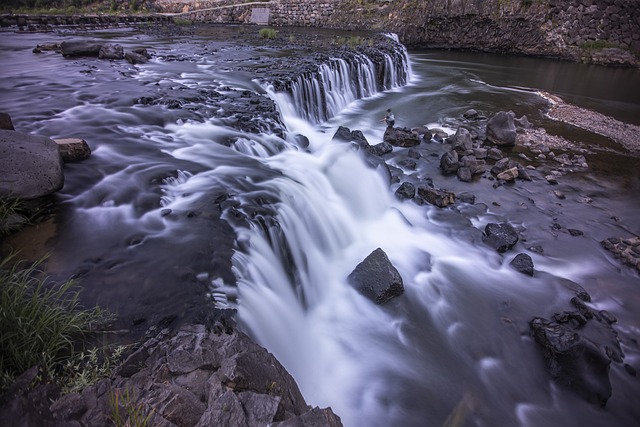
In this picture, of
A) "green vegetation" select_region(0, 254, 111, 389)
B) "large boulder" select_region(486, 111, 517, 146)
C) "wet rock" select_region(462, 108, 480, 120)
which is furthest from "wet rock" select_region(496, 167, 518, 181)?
"green vegetation" select_region(0, 254, 111, 389)

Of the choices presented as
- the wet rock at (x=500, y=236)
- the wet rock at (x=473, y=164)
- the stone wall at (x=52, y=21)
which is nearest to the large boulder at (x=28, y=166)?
the wet rock at (x=500, y=236)

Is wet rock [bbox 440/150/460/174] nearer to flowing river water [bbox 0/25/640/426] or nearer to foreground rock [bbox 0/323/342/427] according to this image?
flowing river water [bbox 0/25/640/426]

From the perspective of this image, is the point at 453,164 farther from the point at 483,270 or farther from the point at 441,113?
the point at 441,113

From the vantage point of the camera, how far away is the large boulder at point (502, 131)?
366 inches

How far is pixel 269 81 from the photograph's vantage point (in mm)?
10461

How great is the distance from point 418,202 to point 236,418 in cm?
580

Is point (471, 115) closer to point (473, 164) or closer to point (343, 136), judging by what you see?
point (473, 164)

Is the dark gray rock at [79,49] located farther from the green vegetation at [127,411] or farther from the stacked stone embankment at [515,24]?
the stacked stone embankment at [515,24]

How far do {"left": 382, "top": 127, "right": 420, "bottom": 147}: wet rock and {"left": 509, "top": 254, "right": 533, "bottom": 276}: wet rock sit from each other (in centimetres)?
486

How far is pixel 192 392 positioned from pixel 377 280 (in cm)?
306

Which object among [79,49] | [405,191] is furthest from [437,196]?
[79,49]

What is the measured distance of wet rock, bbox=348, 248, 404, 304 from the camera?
4.73 m

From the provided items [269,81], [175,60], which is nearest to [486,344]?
[269,81]

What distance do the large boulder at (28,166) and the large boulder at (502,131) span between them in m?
9.56
